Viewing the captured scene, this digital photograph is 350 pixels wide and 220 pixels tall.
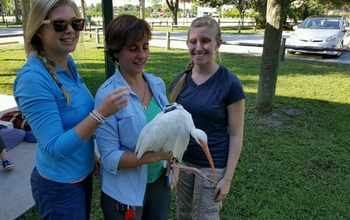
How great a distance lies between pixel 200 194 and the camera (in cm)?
218

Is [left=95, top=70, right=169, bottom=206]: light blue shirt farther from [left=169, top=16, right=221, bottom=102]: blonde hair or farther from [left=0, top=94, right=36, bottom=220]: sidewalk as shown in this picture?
[left=0, top=94, right=36, bottom=220]: sidewalk

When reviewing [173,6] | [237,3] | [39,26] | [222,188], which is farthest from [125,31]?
[173,6]

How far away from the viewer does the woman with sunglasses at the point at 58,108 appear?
1364mm

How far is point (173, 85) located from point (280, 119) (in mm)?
3946

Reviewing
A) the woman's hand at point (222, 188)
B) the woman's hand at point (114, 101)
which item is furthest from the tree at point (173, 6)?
the woman's hand at point (114, 101)

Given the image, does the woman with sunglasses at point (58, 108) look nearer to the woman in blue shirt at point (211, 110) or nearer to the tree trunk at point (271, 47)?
the woman in blue shirt at point (211, 110)

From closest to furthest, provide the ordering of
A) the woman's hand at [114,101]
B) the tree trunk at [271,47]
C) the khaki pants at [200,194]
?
the woman's hand at [114,101], the khaki pants at [200,194], the tree trunk at [271,47]

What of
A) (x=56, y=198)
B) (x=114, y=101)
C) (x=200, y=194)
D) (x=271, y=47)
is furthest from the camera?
(x=271, y=47)

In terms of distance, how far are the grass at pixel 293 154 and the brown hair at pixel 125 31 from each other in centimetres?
40

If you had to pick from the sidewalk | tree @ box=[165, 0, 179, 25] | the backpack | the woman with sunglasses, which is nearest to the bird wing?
the woman with sunglasses

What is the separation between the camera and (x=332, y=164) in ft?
13.8

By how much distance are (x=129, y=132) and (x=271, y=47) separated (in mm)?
4586

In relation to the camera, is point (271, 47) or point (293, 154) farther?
point (271, 47)

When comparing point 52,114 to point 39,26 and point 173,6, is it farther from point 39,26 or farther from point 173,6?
point 173,6
